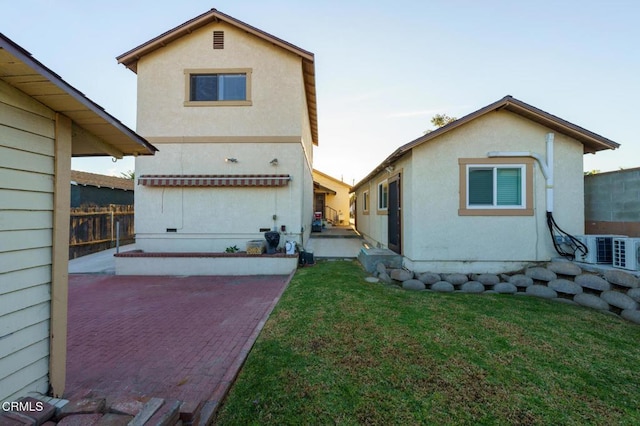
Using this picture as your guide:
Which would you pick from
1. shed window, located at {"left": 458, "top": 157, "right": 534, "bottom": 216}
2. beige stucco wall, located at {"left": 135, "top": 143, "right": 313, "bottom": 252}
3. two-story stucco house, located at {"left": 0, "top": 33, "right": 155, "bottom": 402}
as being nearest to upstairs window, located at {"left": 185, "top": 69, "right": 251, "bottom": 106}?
beige stucco wall, located at {"left": 135, "top": 143, "right": 313, "bottom": 252}

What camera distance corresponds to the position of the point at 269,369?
4016mm

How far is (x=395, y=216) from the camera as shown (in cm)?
1101

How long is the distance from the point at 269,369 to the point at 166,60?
1254 cm

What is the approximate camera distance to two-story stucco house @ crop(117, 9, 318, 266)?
11.4 m

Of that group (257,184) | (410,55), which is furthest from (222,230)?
(410,55)

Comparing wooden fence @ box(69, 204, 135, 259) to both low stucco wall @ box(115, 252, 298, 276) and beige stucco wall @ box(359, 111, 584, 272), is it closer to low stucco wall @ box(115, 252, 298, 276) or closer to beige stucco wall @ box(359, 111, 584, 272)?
low stucco wall @ box(115, 252, 298, 276)

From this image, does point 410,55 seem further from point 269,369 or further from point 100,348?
point 100,348

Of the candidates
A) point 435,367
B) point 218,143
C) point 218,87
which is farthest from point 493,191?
point 218,87

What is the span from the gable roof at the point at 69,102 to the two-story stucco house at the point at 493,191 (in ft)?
23.9

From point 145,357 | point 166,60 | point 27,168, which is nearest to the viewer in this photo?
point 27,168

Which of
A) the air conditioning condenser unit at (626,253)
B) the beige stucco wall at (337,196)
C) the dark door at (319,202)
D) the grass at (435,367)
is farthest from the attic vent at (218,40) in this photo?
the beige stucco wall at (337,196)

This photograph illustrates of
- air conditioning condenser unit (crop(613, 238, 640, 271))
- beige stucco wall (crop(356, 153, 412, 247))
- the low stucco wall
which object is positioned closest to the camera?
air conditioning condenser unit (crop(613, 238, 640, 271))

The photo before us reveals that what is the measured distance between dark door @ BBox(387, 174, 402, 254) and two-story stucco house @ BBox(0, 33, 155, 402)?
8.94m

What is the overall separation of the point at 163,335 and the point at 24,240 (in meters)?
3.20
